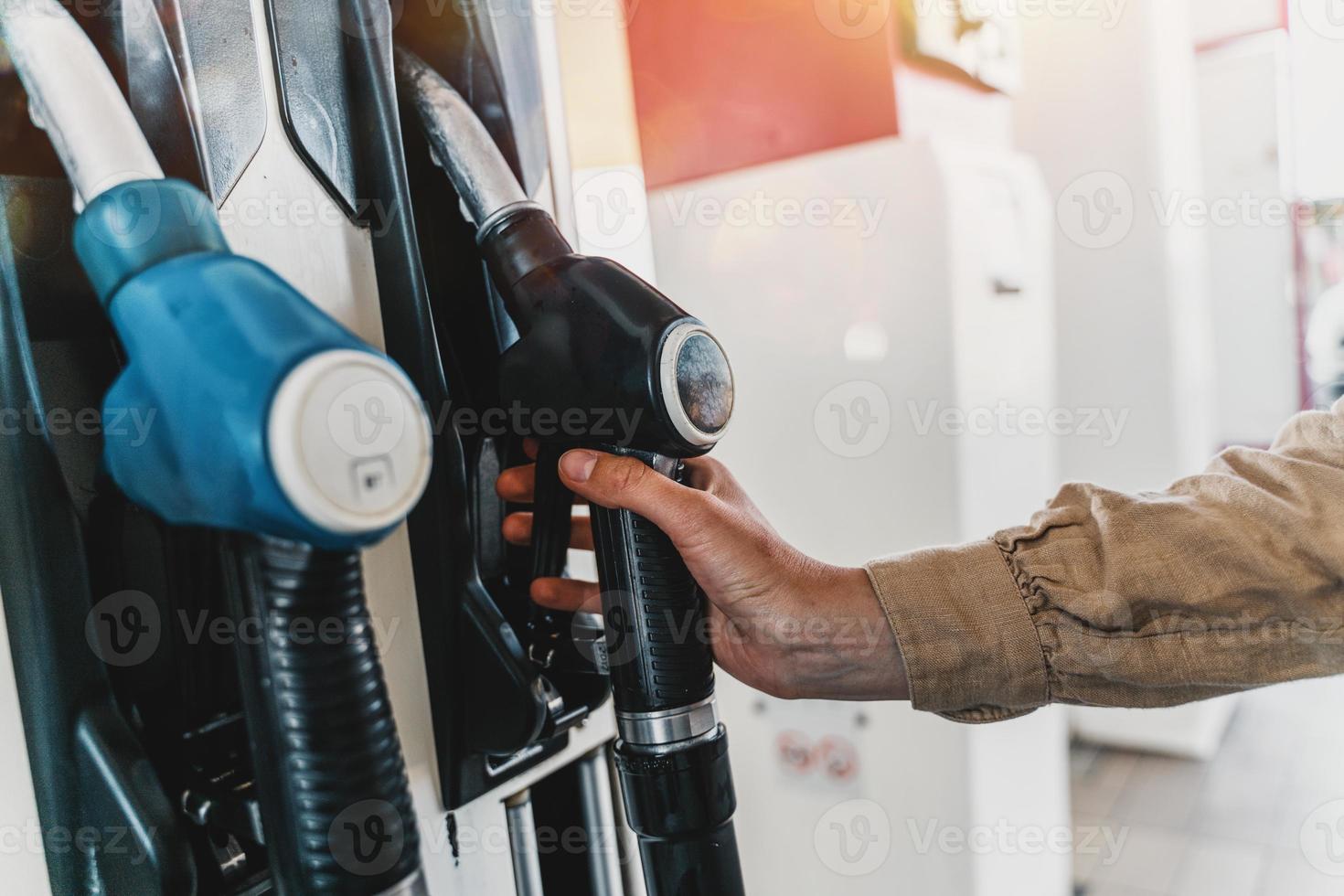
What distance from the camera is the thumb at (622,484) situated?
49cm

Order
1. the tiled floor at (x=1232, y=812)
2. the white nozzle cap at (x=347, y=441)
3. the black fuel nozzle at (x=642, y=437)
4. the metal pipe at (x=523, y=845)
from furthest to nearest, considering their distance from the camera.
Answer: the tiled floor at (x=1232, y=812)
the metal pipe at (x=523, y=845)
the black fuel nozzle at (x=642, y=437)
the white nozzle cap at (x=347, y=441)

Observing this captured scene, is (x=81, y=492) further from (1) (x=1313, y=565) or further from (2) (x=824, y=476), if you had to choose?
(2) (x=824, y=476)

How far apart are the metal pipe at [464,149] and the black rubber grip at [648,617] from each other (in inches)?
5.6

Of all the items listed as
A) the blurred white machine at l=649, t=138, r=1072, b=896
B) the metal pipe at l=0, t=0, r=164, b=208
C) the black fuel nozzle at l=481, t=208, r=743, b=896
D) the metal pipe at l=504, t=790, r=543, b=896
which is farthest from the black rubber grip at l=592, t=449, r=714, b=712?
the blurred white machine at l=649, t=138, r=1072, b=896

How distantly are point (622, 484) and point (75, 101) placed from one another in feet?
0.91

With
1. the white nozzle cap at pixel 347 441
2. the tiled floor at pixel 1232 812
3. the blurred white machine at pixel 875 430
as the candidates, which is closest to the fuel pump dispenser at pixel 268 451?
the white nozzle cap at pixel 347 441

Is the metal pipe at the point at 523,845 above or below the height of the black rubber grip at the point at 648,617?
below

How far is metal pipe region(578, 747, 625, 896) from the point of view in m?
0.60

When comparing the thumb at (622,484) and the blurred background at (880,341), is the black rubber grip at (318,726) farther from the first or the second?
the blurred background at (880,341)

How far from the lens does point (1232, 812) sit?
2189mm

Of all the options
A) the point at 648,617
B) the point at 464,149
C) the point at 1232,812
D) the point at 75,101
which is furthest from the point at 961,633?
the point at 1232,812

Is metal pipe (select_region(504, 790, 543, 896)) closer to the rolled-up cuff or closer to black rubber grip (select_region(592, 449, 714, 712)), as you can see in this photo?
black rubber grip (select_region(592, 449, 714, 712))

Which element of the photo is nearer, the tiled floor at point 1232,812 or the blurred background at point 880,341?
the blurred background at point 880,341

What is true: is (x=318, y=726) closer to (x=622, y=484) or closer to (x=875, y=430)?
(x=622, y=484)
